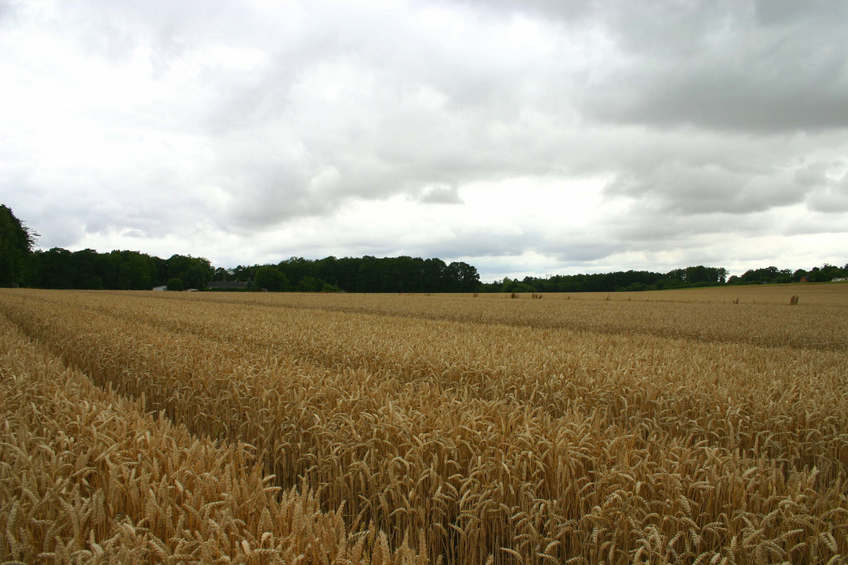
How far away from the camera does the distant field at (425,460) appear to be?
2.29m

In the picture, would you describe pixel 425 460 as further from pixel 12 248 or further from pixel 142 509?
pixel 12 248

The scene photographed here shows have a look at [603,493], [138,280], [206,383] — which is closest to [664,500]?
[603,493]

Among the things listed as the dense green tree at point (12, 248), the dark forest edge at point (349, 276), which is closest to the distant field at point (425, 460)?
the dense green tree at point (12, 248)

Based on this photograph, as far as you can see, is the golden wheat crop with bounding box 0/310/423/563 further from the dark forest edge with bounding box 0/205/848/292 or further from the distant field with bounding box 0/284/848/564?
the dark forest edge with bounding box 0/205/848/292

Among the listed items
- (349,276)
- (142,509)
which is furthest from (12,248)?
(142,509)

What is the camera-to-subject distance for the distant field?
7.52 feet

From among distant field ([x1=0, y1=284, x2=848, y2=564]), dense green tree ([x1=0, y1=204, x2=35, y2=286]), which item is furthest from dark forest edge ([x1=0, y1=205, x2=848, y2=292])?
distant field ([x1=0, y1=284, x2=848, y2=564])

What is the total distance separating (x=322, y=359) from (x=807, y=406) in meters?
7.22

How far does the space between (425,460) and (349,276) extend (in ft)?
394

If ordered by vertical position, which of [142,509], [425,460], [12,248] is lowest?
[425,460]

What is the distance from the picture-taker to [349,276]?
121875mm

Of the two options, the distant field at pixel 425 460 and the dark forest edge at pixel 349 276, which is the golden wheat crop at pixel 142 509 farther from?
the dark forest edge at pixel 349 276

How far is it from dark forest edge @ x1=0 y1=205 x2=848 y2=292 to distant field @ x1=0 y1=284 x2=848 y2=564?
318 ft

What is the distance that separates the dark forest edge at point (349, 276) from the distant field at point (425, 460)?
96870 mm
